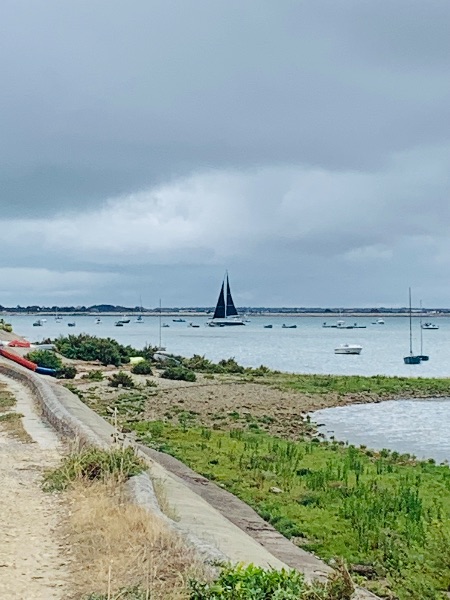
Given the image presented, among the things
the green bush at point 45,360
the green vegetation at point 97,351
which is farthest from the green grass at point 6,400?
the green vegetation at point 97,351

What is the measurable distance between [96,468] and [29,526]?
190cm

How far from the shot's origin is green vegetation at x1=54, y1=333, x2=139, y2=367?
4597 cm

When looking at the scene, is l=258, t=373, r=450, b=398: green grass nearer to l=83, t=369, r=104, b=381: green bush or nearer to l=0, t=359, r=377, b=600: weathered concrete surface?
l=83, t=369, r=104, b=381: green bush

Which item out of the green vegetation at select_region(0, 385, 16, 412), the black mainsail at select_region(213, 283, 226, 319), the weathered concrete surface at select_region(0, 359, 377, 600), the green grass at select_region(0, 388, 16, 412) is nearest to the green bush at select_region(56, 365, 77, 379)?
the green vegetation at select_region(0, 385, 16, 412)

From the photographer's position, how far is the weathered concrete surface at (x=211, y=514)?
8.85 m

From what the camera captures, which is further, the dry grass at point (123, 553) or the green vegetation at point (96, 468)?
the green vegetation at point (96, 468)

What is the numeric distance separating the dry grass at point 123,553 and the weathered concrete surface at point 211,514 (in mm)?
470

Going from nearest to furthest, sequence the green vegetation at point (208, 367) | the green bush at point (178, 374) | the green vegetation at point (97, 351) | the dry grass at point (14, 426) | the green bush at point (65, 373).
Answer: the dry grass at point (14, 426) < the green bush at point (65, 373) < the green bush at point (178, 374) < the green vegetation at point (97, 351) < the green vegetation at point (208, 367)

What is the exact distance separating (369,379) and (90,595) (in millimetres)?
41731

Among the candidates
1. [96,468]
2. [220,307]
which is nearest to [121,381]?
[96,468]

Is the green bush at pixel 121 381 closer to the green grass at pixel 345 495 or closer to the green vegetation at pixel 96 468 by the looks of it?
the green grass at pixel 345 495

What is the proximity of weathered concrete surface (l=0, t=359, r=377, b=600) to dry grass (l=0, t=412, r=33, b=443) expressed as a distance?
667mm

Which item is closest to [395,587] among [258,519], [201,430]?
[258,519]

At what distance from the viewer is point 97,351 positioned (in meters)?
47.2
